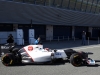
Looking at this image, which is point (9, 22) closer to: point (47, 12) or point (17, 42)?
point (17, 42)

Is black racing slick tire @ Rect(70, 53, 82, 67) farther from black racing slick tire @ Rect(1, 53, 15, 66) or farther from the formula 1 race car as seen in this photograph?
black racing slick tire @ Rect(1, 53, 15, 66)

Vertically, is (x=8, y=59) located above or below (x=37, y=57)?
below

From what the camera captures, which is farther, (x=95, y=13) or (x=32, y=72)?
(x=95, y=13)

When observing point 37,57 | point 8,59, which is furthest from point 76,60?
point 8,59

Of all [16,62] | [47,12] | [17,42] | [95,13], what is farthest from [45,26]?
[16,62]

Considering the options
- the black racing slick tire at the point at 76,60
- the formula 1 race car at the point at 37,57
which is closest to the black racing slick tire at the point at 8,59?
the formula 1 race car at the point at 37,57

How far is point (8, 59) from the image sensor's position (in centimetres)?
1060

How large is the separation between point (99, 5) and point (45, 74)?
3762 centimetres

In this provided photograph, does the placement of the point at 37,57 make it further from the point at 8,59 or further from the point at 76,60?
the point at 76,60

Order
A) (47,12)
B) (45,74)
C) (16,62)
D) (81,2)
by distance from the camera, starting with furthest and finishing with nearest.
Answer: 1. (81,2)
2. (47,12)
3. (16,62)
4. (45,74)

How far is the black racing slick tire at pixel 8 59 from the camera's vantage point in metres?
10.5

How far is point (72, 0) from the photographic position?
36.5 m

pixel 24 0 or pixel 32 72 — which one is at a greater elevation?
pixel 24 0

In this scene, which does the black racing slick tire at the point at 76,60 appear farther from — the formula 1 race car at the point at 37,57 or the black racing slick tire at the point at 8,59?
the black racing slick tire at the point at 8,59
